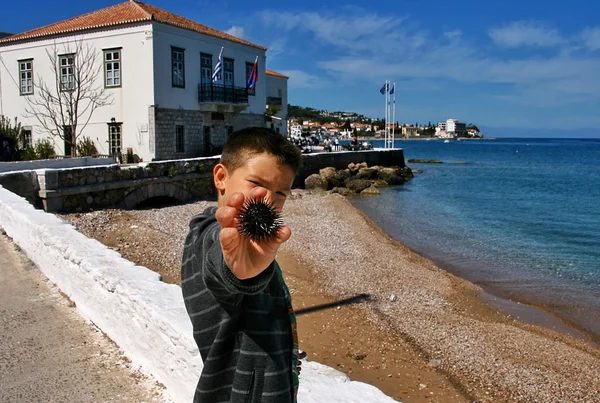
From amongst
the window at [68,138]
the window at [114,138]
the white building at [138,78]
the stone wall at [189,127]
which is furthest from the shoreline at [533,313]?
the window at [68,138]

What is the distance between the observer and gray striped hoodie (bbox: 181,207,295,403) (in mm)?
1587

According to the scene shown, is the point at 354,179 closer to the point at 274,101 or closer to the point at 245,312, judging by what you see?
the point at 274,101

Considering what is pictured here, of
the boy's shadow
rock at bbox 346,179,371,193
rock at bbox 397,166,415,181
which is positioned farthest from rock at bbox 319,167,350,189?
the boy's shadow

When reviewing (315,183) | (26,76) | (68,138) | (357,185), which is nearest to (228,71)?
(315,183)

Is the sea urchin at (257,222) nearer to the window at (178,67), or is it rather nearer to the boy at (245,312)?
the boy at (245,312)

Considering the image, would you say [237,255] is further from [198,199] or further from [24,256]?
[198,199]

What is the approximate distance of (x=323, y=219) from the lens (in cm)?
2031

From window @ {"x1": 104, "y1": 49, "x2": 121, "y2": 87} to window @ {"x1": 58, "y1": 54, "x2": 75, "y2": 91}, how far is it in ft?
6.94

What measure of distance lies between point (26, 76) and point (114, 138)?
22.9ft

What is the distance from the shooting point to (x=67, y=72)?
90.2ft

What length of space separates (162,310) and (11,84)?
3081cm

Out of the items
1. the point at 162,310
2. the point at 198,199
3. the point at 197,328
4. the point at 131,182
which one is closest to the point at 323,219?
the point at 198,199

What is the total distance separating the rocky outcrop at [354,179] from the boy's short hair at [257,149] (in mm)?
30386

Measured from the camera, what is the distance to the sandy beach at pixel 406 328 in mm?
6457
